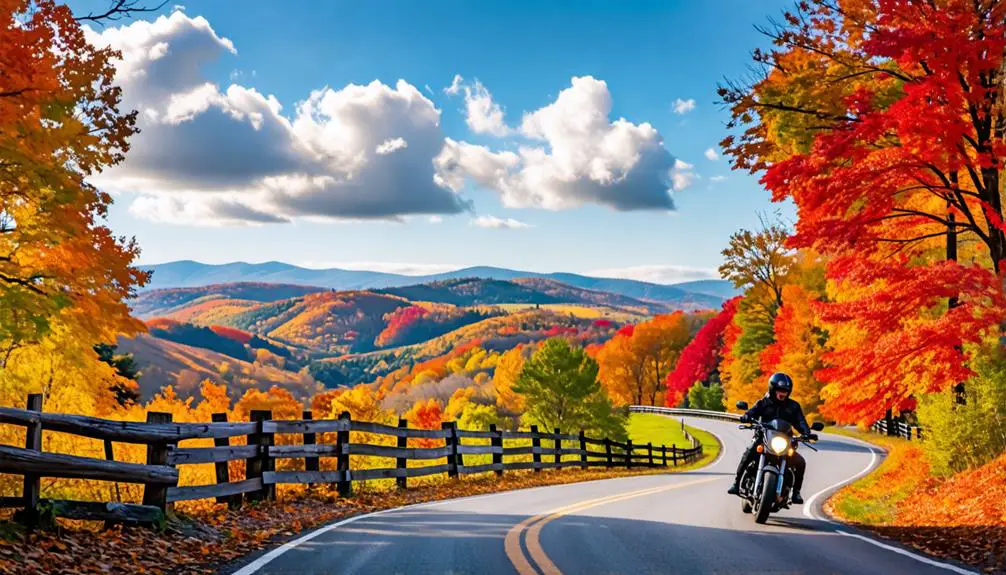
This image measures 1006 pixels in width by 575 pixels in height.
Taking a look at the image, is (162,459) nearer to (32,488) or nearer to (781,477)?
(32,488)

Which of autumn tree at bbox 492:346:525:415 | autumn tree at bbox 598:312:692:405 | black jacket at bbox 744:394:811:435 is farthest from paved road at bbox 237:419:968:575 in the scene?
autumn tree at bbox 598:312:692:405

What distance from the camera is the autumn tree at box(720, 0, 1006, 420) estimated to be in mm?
13258

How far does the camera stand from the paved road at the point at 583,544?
7.86 metres

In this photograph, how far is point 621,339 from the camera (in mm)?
115000

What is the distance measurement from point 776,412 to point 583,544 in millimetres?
3772

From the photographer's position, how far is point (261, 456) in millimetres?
12445

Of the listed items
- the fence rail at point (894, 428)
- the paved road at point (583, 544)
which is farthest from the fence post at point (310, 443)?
the fence rail at point (894, 428)

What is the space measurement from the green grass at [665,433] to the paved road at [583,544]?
34.2 metres

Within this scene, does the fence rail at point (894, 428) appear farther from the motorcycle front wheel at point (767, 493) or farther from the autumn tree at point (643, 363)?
the autumn tree at point (643, 363)

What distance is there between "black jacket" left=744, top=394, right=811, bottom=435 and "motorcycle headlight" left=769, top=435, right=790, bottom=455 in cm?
42

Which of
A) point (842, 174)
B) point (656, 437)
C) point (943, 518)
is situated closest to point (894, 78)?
point (842, 174)

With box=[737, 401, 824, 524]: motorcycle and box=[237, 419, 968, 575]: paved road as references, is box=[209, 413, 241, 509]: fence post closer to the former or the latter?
box=[237, 419, 968, 575]: paved road

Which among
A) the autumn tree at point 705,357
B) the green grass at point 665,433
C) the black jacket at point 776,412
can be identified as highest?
the autumn tree at point 705,357

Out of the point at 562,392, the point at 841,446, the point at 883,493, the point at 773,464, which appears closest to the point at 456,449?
the point at 773,464
